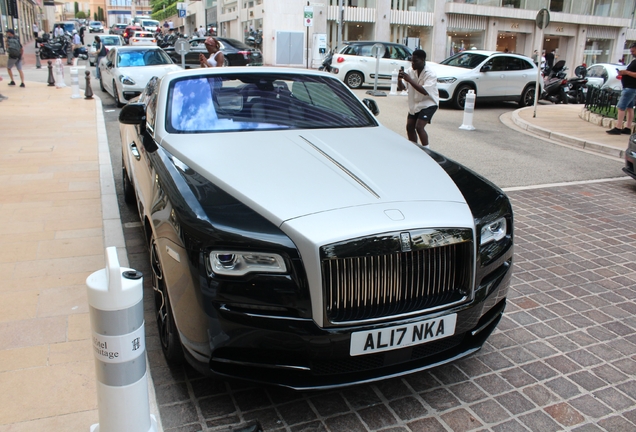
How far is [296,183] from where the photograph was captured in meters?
3.01

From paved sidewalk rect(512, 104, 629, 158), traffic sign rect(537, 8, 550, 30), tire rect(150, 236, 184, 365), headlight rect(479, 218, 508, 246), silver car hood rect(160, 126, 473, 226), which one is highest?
traffic sign rect(537, 8, 550, 30)

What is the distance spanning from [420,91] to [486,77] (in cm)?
876

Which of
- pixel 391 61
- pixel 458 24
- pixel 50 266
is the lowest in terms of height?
pixel 50 266

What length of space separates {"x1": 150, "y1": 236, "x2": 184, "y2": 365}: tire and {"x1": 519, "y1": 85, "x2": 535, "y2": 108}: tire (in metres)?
16.1

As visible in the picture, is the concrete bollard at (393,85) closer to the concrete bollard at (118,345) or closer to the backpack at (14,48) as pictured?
the backpack at (14,48)

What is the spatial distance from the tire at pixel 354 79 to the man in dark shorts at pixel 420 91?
36.3 feet

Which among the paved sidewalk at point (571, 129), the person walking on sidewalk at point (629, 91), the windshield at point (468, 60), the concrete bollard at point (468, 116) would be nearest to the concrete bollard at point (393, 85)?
the windshield at point (468, 60)

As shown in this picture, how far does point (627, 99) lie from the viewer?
10.8 m

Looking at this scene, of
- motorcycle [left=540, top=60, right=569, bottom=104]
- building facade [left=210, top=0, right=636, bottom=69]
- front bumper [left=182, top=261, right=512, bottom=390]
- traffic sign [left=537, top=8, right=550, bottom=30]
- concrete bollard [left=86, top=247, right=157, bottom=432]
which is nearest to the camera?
concrete bollard [left=86, top=247, right=157, bottom=432]

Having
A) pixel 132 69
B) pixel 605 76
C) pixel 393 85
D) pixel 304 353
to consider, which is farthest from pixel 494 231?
pixel 605 76

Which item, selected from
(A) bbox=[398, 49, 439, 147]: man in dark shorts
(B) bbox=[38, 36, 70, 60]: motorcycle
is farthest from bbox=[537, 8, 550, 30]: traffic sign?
(B) bbox=[38, 36, 70, 60]: motorcycle

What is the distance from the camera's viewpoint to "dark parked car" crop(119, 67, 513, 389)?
2498mm

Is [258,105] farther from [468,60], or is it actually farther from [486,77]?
[468,60]

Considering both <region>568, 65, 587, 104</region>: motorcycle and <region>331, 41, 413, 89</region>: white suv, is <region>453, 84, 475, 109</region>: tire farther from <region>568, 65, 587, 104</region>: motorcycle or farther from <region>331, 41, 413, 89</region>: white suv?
<region>568, 65, 587, 104</region>: motorcycle
